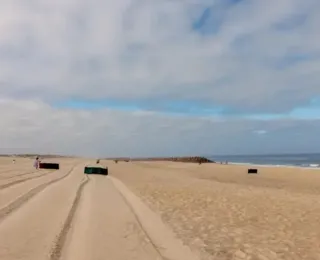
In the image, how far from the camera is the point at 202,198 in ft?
56.7

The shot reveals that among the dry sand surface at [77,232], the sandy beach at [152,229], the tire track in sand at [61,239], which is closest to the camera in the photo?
the tire track in sand at [61,239]

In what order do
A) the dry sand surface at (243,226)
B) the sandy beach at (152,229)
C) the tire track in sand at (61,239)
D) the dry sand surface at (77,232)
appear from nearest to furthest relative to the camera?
1. the tire track in sand at (61,239)
2. the dry sand surface at (77,232)
3. the sandy beach at (152,229)
4. the dry sand surface at (243,226)

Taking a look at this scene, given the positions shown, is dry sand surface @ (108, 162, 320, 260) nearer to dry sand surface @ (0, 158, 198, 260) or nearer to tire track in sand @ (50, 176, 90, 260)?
dry sand surface @ (0, 158, 198, 260)

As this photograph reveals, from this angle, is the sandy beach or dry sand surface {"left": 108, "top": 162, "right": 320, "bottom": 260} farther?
dry sand surface {"left": 108, "top": 162, "right": 320, "bottom": 260}

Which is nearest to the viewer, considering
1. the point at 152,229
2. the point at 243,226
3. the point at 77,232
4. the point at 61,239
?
the point at 61,239

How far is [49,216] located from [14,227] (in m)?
1.70

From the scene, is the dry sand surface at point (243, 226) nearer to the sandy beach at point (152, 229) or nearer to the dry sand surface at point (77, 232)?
the sandy beach at point (152, 229)

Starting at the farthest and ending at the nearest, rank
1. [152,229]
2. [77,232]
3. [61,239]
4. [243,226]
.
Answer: [243,226] → [152,229] → [77,232] → [61,239]

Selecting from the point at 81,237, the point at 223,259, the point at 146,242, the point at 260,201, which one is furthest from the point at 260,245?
the point at 260,201

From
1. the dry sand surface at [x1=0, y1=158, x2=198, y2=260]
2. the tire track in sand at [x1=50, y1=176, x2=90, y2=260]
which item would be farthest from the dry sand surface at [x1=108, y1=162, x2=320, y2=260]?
the tire track in sand at [x1=50, y1=176, x2=90, y2=260]

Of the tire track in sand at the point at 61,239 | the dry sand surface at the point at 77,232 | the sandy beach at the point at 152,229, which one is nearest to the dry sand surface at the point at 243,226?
the sandy beach at the point at 152,229

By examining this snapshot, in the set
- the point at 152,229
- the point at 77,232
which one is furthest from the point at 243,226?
the point at 77,232

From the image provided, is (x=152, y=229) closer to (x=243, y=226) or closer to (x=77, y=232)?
(x=77, y=232)

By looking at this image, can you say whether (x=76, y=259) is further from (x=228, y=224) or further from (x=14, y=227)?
(x=228, y=224)
